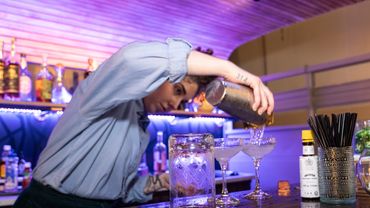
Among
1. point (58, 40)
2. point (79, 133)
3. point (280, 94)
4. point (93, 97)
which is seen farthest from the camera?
point (280, 94)

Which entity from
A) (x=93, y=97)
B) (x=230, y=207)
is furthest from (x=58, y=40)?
(x=230, y=207)

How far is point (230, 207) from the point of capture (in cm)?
101

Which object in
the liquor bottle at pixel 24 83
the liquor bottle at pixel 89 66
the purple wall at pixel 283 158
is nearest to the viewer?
Answer: the liquor bottle at pixel 24 83

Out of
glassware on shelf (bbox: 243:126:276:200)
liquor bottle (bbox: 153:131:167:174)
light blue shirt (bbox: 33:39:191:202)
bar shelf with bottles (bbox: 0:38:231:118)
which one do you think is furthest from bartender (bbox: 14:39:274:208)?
liquor bottle (bbox: 153:131:167:174)

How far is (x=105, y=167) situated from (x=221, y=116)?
228cm

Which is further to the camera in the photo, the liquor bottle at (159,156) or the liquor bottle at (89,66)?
the liquor bottle at (159,156)

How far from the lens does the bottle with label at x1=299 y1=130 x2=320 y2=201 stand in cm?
110

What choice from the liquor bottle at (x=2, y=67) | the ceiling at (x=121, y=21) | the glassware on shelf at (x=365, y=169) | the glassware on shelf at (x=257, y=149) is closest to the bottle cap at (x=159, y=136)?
the ceiling at (x=121, y=21)

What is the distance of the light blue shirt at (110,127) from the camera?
1036 millimetres

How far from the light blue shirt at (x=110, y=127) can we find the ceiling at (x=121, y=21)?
1.41m

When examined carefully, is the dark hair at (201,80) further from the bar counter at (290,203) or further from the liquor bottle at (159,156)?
the liquor bottle at (159,156)

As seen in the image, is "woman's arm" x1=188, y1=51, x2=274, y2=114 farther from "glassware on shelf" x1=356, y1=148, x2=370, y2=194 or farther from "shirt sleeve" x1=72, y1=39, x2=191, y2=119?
"glassware on shelf" x1=356, y1=148, x2=370, y2=194

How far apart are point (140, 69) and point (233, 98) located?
0.28 m

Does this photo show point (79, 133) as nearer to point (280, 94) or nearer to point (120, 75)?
point (120, 75)
